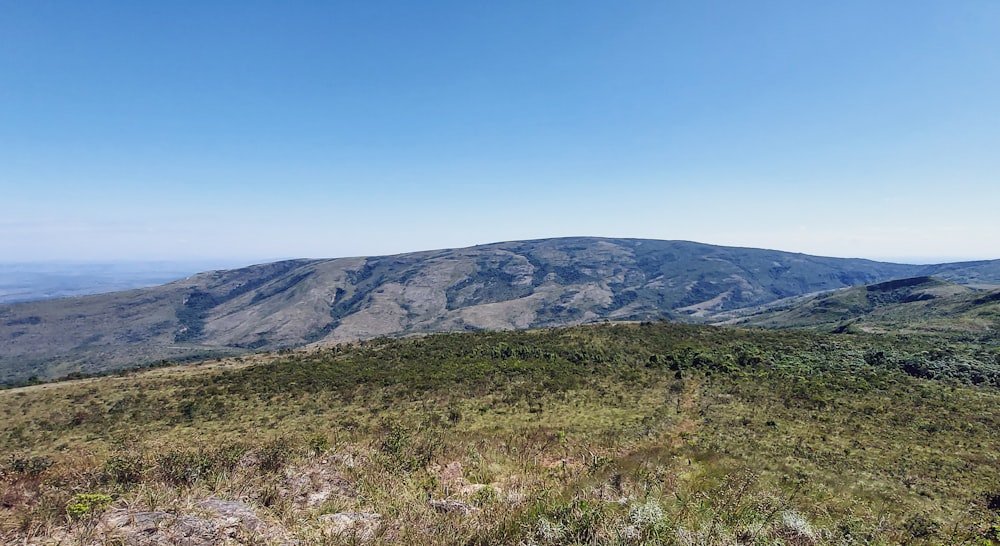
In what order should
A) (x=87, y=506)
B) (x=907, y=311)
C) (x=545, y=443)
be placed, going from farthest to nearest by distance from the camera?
(x=907, y=311)
(x=545, y=443)
(x=87, y=506)

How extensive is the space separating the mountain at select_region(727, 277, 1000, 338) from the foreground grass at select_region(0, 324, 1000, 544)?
28661mm

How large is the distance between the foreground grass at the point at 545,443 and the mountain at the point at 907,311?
28.7 meters

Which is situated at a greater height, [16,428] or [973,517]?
[973,517]

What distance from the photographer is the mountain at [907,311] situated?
65.1 m

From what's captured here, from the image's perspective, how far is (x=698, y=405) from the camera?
85.9 ft

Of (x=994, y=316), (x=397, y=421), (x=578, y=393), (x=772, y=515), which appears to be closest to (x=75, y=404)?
(x=397, y=421)

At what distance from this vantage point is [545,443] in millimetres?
15375

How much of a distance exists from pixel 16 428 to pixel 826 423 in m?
48.3

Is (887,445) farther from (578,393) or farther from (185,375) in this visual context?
(185,375)

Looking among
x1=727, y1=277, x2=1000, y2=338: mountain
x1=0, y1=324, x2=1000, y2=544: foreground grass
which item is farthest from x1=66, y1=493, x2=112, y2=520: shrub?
x1=727, y1=277, x2=1000, y2=338: mountain

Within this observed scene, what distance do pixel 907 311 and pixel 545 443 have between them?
140654 millimetres

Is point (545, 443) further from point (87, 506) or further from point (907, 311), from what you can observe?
point (907, 311)

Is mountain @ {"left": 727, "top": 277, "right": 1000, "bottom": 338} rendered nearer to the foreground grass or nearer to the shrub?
the foreground grass

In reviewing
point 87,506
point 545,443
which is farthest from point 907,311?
point 87,506
